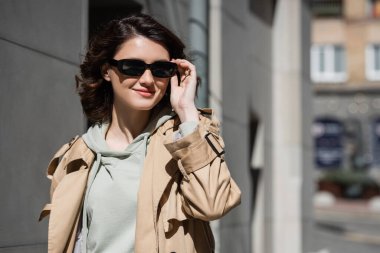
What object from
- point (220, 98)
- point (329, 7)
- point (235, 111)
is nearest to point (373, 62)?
point (329, 7)

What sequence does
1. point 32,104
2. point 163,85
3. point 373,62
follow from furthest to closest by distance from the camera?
point 373,62
point 32,104
point 163,85

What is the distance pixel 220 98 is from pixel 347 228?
2191cm

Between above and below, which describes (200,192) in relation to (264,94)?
below

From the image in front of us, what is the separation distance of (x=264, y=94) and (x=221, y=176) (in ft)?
34.5

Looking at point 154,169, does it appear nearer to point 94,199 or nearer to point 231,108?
point 94,199

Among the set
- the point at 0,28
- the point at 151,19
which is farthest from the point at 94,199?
the point at 0,28

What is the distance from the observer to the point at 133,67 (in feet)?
11.3

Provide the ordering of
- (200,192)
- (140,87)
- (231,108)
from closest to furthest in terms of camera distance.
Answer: (200,192), (140,87), (231,108)

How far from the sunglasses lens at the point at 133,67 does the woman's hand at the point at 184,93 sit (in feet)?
0.53

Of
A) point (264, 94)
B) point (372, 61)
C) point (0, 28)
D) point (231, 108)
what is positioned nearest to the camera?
point (0, 28)

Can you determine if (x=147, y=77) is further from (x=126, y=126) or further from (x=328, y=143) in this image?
(x=328, y=143)

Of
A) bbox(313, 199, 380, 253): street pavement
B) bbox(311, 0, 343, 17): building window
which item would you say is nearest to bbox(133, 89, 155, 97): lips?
bbox(313, 199, 380, 253): street pavement

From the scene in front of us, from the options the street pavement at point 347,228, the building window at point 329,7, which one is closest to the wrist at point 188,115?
the street pavement at point 347,228

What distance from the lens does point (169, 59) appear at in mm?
3525
